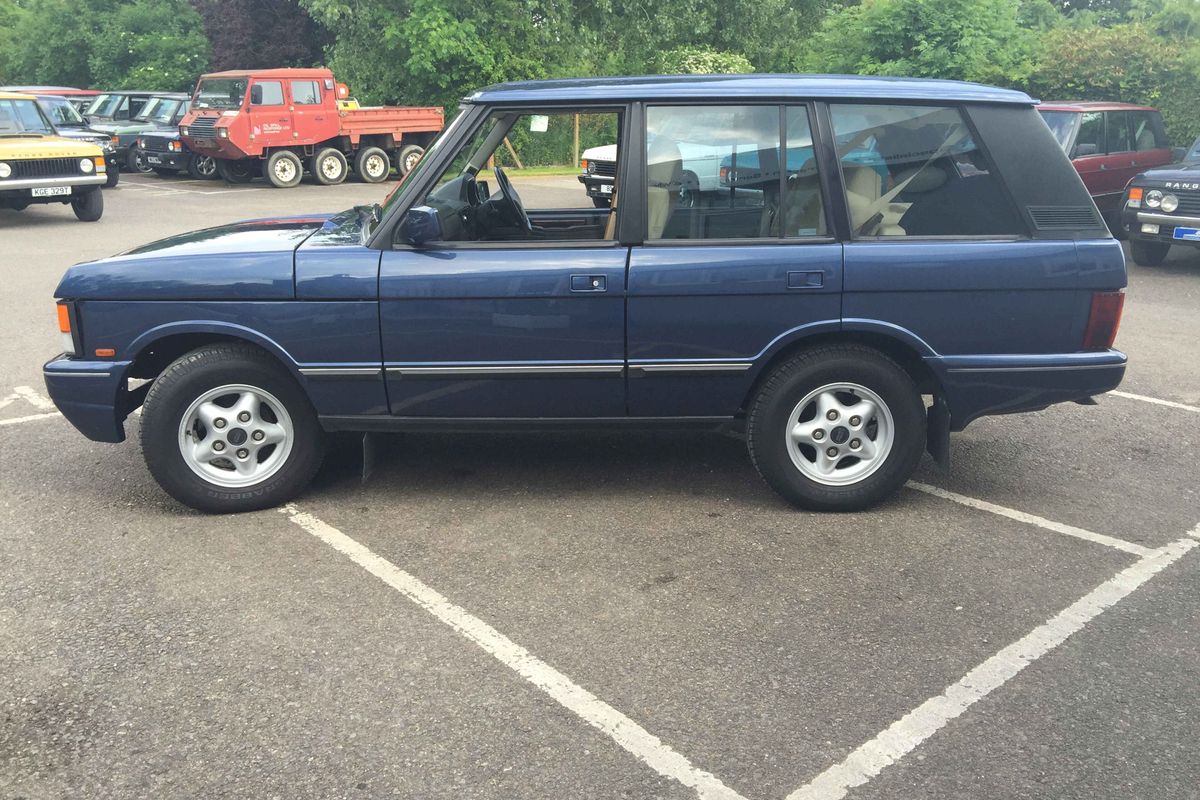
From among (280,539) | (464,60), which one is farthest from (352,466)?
(464,60)

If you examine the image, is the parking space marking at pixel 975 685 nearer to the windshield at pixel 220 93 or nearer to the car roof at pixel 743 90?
the car roof at pixel 743 90

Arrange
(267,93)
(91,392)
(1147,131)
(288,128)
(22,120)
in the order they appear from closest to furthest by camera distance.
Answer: (91,392), (1147,131), (22,120), (267,93), (288,128)

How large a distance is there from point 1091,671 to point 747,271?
1957 mm

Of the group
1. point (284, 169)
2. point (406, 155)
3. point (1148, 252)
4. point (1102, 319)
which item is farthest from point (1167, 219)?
point (284, 169)

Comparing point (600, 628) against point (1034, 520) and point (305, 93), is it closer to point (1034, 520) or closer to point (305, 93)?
point (1034, 520)

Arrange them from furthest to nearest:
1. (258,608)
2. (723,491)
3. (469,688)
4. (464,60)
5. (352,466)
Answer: (464,60) < (352,466) < (723,491) < (258,608) < (469,688)

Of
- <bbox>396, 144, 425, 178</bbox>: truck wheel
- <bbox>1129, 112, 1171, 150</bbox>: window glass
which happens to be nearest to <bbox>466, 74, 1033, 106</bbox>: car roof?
<bbox>1129, 112, 1171, 150</bbox>: window glass

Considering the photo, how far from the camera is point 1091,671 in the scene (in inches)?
138

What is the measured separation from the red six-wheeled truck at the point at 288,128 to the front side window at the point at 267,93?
0.06 feet

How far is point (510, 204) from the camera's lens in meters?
5.31

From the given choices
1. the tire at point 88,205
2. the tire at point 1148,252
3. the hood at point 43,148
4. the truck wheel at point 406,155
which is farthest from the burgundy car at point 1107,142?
the truck wheel at point 406,155

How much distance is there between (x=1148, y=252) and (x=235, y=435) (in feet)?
35.9

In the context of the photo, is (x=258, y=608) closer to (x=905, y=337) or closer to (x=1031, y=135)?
(x=905, y=337)

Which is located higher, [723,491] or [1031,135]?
[1031,135]
